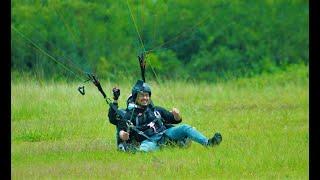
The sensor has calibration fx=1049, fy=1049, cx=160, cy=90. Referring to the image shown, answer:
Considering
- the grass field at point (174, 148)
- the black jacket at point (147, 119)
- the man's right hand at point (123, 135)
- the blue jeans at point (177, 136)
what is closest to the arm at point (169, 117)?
the black jacket at point (147, 119)

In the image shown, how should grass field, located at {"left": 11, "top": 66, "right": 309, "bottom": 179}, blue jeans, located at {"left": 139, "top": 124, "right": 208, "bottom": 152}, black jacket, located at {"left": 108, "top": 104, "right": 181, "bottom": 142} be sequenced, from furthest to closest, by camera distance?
black jacket, located at {"left": 108, "top": 104, "right": 181, "bottom": 142} < blue jeans, located at {"left": 139, "top": 124, "right": 208, "bottom": 152} < grass field, located at {"left": 11, "top": 66, "right": 309, "bottom": 179}

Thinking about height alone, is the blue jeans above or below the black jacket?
below

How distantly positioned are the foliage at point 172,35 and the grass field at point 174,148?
46.2 feet

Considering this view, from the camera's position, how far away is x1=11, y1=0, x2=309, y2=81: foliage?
37.2 meters

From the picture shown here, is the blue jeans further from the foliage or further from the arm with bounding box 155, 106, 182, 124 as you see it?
the foliage

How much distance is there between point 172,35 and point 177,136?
86.5 feet

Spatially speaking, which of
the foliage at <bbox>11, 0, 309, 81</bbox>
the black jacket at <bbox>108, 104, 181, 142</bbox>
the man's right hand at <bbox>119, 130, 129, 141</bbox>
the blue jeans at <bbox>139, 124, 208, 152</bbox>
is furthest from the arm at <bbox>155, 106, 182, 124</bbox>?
the foliage at <bbox>11, 0, 309, 81</bbox>

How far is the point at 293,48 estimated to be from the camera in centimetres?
3997

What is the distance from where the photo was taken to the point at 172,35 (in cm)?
3966

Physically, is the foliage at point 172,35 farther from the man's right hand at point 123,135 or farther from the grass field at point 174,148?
the man's right hand at point 123,135

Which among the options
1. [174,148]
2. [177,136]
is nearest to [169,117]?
[177,136]

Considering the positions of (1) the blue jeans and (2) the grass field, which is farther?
(1) the blue jeans

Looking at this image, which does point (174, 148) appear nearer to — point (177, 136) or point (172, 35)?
point (177, 136)

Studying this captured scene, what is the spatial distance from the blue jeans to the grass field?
0.16 metres
